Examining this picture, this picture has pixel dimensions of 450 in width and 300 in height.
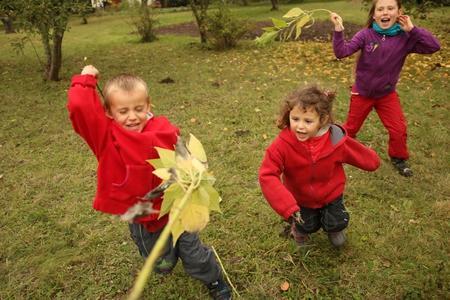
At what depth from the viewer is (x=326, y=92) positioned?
2.56m

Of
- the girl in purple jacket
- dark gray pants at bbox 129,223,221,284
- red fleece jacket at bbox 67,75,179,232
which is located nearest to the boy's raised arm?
red fleece jacket at bbox 67,75,179,232

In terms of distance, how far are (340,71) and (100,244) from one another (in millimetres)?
5877

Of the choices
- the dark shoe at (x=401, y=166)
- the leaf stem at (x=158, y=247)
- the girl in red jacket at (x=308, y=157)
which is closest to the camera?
the leaf stem at (x=158, y=247)

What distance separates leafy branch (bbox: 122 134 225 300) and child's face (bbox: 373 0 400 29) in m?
3.12

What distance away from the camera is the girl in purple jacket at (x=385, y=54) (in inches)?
139

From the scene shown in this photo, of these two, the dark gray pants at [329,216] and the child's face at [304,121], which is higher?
the child's face at [304,121]

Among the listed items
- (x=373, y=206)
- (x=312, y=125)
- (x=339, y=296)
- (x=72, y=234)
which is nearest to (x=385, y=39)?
(x=373, y=206)

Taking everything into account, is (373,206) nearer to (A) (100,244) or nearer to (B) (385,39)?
(B) (385,39)

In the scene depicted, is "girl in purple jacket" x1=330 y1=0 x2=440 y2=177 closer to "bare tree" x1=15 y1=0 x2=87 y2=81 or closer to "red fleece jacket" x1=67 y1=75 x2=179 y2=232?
"red fleece jacket" x1=67 y1=75 x2=179 y2=232

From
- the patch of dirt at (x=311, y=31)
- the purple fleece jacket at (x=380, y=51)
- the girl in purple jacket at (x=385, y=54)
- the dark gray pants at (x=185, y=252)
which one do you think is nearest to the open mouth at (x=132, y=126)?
the dark gray pants at (x=185, y=252)

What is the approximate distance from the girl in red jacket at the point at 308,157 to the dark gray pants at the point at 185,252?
1.71ft

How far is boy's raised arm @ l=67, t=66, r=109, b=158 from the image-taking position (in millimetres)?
1959

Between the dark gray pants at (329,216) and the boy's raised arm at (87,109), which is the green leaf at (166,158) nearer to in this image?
the boy's raised arm at (87,109)

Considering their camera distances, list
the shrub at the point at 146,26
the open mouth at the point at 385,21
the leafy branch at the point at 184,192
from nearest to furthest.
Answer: the leafy branch at the point at 184,192 → the open mouth at the point at 385,21 → the shrub at the point at 146,26
